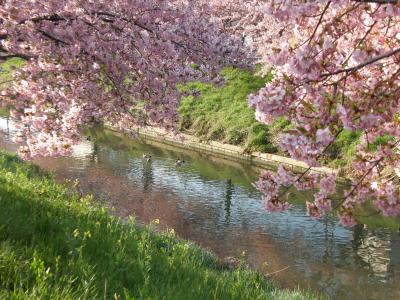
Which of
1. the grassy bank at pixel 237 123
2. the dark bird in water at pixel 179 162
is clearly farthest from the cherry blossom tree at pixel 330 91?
the dark bird in water at pixel 179 162

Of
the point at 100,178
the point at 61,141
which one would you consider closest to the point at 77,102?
the point at 61,141

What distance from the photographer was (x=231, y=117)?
84.3 ft

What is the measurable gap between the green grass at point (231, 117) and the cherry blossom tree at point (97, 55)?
11.8m

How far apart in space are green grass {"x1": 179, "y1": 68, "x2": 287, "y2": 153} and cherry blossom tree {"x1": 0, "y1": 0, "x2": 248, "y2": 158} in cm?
1179

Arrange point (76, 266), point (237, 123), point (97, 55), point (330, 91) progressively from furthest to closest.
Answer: point (237, 123) < point (97, 55) < point (330, 91) < point (76, 266)

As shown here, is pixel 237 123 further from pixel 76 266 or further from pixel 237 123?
pixel 76 266

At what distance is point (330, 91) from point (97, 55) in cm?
461

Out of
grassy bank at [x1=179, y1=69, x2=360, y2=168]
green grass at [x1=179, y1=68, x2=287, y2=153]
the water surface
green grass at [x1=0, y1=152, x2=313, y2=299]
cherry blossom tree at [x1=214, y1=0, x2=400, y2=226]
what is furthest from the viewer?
green grass at [x1=179, y1=68, x2=287, y2=153]

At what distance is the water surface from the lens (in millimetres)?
11039

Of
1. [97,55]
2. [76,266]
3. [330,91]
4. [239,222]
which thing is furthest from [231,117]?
[76,266]

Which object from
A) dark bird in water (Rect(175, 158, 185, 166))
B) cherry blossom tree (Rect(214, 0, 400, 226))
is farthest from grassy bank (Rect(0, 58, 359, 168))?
cherry blossom tree (Rect(214, 0, 400, 226))

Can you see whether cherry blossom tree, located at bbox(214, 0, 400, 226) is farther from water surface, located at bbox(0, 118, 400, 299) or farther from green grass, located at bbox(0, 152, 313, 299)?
water surface, located at bbox(0, 118, 400, 299)

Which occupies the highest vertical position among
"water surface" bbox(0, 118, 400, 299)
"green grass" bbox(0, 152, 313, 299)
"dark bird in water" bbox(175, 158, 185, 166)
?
"green grass" bbox(0, 152, 313, 299)

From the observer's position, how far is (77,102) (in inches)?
384
